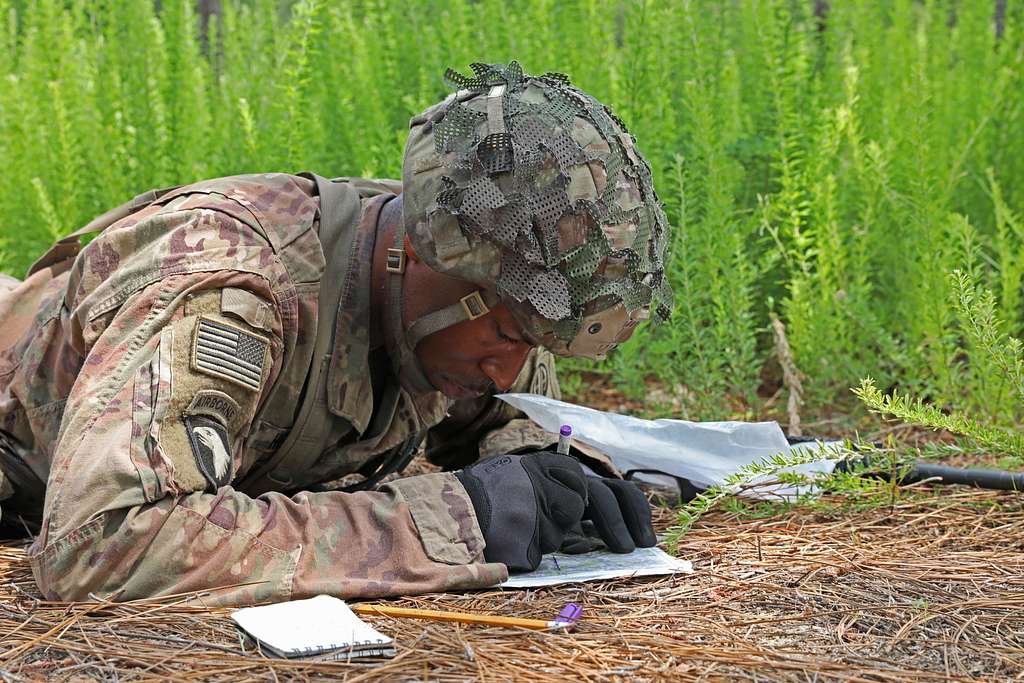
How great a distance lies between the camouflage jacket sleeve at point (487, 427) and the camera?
9.52ft

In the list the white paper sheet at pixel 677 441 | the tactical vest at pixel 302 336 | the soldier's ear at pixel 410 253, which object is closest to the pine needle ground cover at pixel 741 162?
the white paper sheet at pixel 677 441

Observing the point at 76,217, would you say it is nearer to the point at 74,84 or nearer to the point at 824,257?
the point at 74,84

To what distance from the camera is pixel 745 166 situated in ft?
13.7

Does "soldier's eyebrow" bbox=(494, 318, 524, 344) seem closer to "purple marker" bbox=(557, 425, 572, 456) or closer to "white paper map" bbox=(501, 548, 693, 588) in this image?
"purple marker" bbox=(557, 425, 572, 456)

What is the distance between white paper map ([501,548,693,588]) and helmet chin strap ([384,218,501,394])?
19.6 inches

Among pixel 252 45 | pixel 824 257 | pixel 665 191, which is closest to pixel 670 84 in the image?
pixel 665 191

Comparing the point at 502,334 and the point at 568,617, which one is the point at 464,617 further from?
the point at 502,334

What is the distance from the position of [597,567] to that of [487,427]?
0.86 m

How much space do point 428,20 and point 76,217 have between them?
153cm

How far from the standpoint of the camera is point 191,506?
1.91 m

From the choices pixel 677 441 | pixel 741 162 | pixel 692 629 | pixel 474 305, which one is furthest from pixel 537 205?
pixel 741 162

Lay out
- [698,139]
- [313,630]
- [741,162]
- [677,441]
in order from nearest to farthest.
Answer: [313,630] < [677,441] < [698,139] < [741,162]

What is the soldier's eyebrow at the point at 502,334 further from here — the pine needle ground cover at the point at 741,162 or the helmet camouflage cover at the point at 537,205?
the pine needle ground cover at the point at 741,162

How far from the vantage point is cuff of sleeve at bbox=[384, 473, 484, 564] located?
207 cm
